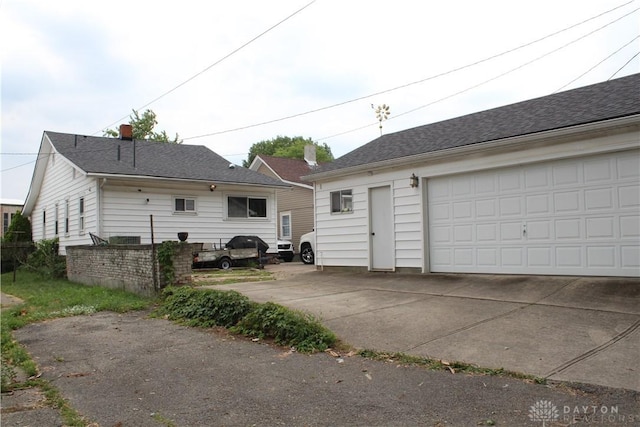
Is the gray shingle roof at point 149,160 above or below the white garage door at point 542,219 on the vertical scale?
above

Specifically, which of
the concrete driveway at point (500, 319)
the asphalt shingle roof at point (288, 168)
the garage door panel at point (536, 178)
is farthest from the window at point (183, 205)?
the garage door panel at point (536, 178)

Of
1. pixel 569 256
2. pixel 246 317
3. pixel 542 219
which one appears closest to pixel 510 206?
pixel 542 219

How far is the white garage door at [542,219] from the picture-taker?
311 inches

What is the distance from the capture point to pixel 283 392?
13.4 ft

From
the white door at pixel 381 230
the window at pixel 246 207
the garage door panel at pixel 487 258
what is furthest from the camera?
the window at pixel 246 207

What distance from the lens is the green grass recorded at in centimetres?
450

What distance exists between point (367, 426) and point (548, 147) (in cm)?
733

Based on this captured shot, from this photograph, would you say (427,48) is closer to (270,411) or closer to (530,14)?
(530,14)

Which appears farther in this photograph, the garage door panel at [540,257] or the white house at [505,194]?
the garage door panel at [540,257]

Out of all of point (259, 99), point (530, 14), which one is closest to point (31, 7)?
point (259, 99)

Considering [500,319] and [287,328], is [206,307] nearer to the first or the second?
[287,328]

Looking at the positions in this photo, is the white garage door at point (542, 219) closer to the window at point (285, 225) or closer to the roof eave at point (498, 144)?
the roof eave at point (498, 144)

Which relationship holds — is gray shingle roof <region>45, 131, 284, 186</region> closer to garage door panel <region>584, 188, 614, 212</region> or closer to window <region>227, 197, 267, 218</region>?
window <region>227, 197, 267, 218</region>
